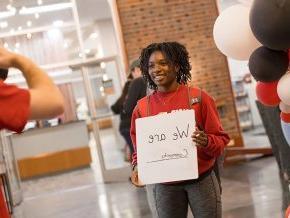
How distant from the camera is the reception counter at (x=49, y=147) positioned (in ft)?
35.6

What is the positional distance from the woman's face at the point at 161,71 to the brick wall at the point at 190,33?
21.0 feet

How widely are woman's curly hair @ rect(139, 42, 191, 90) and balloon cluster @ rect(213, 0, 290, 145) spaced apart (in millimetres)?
355

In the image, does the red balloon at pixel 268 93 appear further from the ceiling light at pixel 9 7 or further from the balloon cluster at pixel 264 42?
the ceiling light at pixel 9 7

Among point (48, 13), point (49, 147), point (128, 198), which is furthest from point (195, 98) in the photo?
point (49, 147)

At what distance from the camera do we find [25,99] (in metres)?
1.36

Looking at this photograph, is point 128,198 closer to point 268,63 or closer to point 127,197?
point 127,197

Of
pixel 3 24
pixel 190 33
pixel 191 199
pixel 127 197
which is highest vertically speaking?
pixel 3 24

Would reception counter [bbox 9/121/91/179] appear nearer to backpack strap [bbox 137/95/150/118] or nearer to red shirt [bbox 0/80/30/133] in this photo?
backpack strap [bbox 137/95/150/118]

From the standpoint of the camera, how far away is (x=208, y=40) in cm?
904

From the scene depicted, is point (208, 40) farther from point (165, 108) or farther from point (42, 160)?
point (165, 108)

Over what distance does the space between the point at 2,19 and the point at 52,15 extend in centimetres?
100

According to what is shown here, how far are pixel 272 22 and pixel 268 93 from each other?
673mm

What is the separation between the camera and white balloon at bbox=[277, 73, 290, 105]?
252 centimetres

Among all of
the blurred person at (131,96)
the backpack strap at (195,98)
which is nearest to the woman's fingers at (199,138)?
the backpack strap at (195,98)
